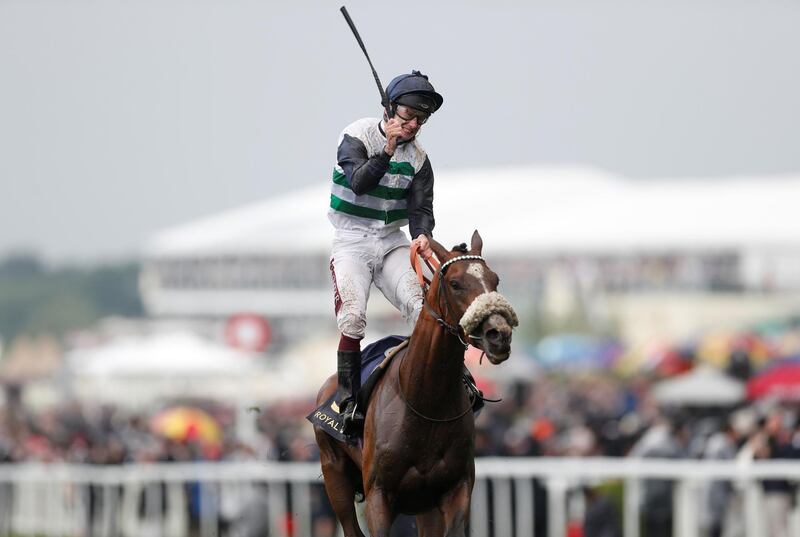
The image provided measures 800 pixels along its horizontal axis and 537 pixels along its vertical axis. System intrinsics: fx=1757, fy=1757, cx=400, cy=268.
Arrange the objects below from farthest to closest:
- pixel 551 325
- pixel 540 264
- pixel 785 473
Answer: pixel 540 264
pixel 551 325
pixel 785 473

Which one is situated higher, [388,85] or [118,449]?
[388,85]

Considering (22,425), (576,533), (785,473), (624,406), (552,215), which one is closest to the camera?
(785,473)

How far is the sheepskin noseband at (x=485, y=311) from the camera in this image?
744 centimetres

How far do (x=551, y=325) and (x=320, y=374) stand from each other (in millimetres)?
27077

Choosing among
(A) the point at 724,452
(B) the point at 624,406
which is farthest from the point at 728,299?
(A) the point at 724,452

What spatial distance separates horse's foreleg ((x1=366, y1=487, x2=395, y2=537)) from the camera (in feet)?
27.2

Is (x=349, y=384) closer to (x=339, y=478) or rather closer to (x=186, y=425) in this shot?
(x=339, y=478)

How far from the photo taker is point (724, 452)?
13969 millimetres

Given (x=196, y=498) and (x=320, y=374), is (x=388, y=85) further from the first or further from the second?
(x=320, y=374)

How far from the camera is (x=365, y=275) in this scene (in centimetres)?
901

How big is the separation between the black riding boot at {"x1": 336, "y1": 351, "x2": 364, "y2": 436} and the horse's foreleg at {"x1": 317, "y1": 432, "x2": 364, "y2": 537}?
518 mm

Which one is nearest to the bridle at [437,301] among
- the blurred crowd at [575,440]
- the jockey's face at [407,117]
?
the jockey's face at [407,117]

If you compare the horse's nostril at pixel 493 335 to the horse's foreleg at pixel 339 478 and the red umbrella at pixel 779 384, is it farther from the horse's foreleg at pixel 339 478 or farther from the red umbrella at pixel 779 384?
the red umbrella at pixel 779 384

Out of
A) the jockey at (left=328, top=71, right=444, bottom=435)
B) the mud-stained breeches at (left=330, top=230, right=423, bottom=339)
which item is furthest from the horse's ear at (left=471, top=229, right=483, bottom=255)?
the mud-stained breeches at (left=330, top=230, right=423, bottom=339)
